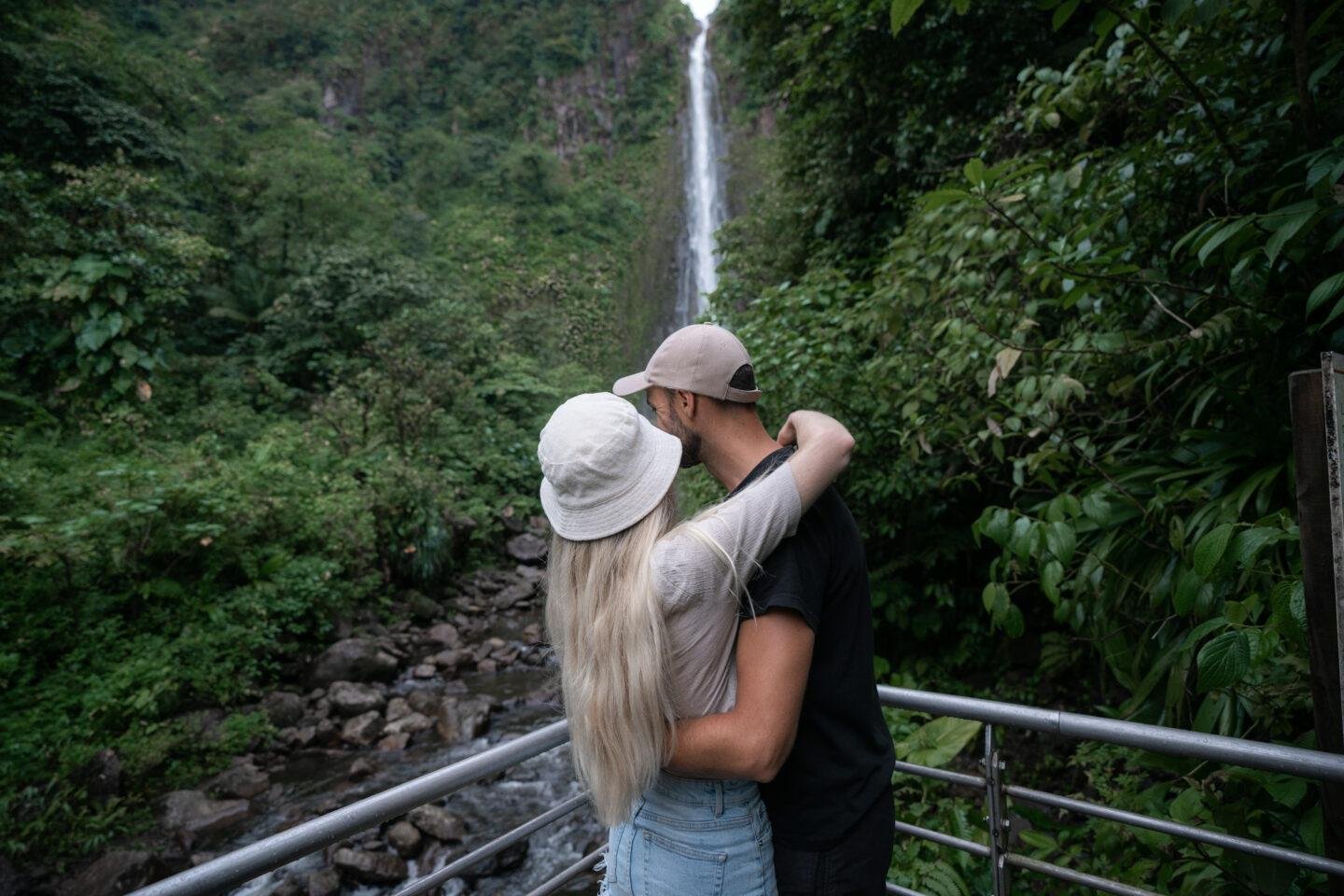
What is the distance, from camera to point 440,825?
198 inches

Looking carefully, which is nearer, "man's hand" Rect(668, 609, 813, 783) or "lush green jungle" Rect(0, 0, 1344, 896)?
"man's hand" Rect(668, 609, 813, 783)

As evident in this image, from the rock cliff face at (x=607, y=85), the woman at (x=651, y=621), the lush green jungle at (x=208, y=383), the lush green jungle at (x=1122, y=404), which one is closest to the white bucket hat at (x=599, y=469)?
the woman at (x=651, y=621)

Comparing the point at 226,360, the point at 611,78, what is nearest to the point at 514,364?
the point at 226,360

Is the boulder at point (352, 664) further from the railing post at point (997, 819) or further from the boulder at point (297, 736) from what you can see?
the railing post at point (997, 819)

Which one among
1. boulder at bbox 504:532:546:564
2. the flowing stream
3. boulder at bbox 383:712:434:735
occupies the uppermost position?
boulder at bbox 504:532:546:564

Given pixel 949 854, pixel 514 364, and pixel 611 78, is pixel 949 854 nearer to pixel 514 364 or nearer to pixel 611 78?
pixel 514 364

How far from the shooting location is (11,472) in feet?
21.0

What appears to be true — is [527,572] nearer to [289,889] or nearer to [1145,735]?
[289,889]

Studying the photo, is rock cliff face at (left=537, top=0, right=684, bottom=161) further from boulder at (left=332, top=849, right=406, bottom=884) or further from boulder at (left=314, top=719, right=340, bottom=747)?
boulder at (left=332, top=849, right=406, bottom=884)

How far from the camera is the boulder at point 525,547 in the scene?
1145 cm

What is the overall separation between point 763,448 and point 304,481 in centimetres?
844

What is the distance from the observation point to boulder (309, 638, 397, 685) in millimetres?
7000

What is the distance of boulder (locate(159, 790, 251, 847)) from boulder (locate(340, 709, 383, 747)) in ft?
3.30

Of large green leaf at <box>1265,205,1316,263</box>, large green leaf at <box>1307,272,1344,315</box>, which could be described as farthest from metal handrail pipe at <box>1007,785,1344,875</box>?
large green leaf at <box>1265,205,1316,263</box>
